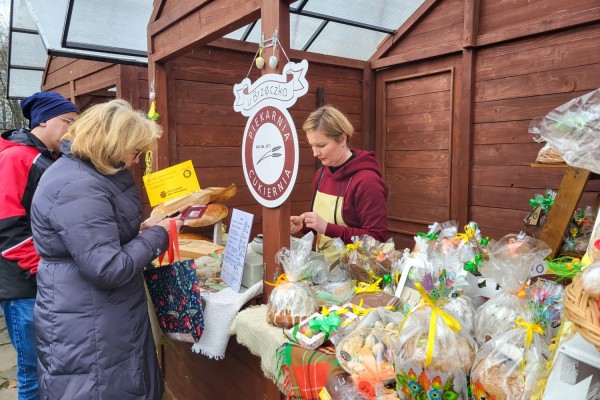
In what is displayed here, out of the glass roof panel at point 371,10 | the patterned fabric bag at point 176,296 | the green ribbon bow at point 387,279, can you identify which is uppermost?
the glass roof panel at point 371,10

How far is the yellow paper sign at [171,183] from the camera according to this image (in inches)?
95.8

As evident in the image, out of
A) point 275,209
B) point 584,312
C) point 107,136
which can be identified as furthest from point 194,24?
point 584,312

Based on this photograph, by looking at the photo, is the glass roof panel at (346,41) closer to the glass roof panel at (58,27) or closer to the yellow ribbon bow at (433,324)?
the glass roof panel at (58,27)

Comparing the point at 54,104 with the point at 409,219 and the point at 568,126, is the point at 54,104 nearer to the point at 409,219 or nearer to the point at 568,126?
the point at 568,126

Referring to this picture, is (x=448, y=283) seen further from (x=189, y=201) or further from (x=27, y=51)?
(x=27, y=51)

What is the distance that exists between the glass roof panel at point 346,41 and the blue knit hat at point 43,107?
224cm

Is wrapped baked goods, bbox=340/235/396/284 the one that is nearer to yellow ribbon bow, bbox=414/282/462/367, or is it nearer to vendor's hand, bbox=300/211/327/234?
vendor's hand, bbox=300/211/327/234

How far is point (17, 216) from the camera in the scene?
6.76 feet

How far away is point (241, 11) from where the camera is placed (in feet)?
6.70

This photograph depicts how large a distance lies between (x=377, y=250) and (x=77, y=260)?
111 centimetres

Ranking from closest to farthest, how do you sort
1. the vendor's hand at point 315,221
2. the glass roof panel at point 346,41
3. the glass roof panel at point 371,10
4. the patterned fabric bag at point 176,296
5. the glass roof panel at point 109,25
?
the patterned fabric bag at point 176,296
the vendor's hand at point 315,221
the glass roof panel at point 109,25
the glass roof panel at point 371,10
the glass roof panel at point 346,41

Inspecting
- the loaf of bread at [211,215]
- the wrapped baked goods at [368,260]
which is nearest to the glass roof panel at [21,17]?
the loaf of bread at [211,215]

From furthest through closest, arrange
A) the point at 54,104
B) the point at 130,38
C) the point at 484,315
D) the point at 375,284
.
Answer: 1. the point at 130,38
2. the point at 54,104
3. the point at 375,284
4. the point at 484,315

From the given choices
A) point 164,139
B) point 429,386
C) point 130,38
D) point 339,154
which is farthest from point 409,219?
point 429,386
